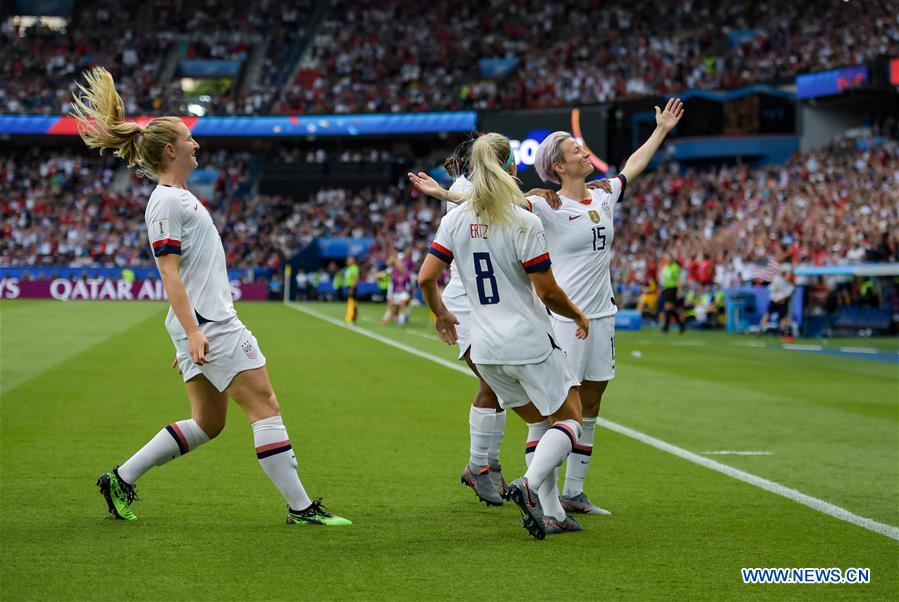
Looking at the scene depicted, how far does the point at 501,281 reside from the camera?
6.21 metres

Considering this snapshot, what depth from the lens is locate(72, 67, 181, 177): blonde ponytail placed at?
21.1 feet

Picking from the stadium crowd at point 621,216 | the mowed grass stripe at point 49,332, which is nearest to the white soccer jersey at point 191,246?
the mowed grass stripe at point 49,332

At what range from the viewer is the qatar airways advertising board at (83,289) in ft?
173

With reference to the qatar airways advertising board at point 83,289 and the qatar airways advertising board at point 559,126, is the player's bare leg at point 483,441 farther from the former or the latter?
the qatar airways advertising board at point 83,289

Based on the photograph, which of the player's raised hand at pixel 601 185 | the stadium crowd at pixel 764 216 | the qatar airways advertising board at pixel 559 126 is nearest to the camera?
the player's raised hand at pixel 601 185

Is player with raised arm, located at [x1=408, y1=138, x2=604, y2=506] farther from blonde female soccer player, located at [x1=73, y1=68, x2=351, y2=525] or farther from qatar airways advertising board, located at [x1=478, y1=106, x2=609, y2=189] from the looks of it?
qatar airways advertising board, located at [x1=478, y1=106, x2=609, y2=189]

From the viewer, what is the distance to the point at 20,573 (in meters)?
5.40

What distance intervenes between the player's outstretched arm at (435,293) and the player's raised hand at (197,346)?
120 cm

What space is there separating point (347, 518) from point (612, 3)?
55.1 m

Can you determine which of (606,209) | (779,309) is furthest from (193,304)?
(779,309)

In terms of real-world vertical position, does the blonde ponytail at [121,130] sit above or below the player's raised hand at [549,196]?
above

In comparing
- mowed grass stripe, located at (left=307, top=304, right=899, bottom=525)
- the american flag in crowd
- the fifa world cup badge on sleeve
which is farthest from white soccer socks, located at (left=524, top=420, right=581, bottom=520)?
the american flag in crowd
